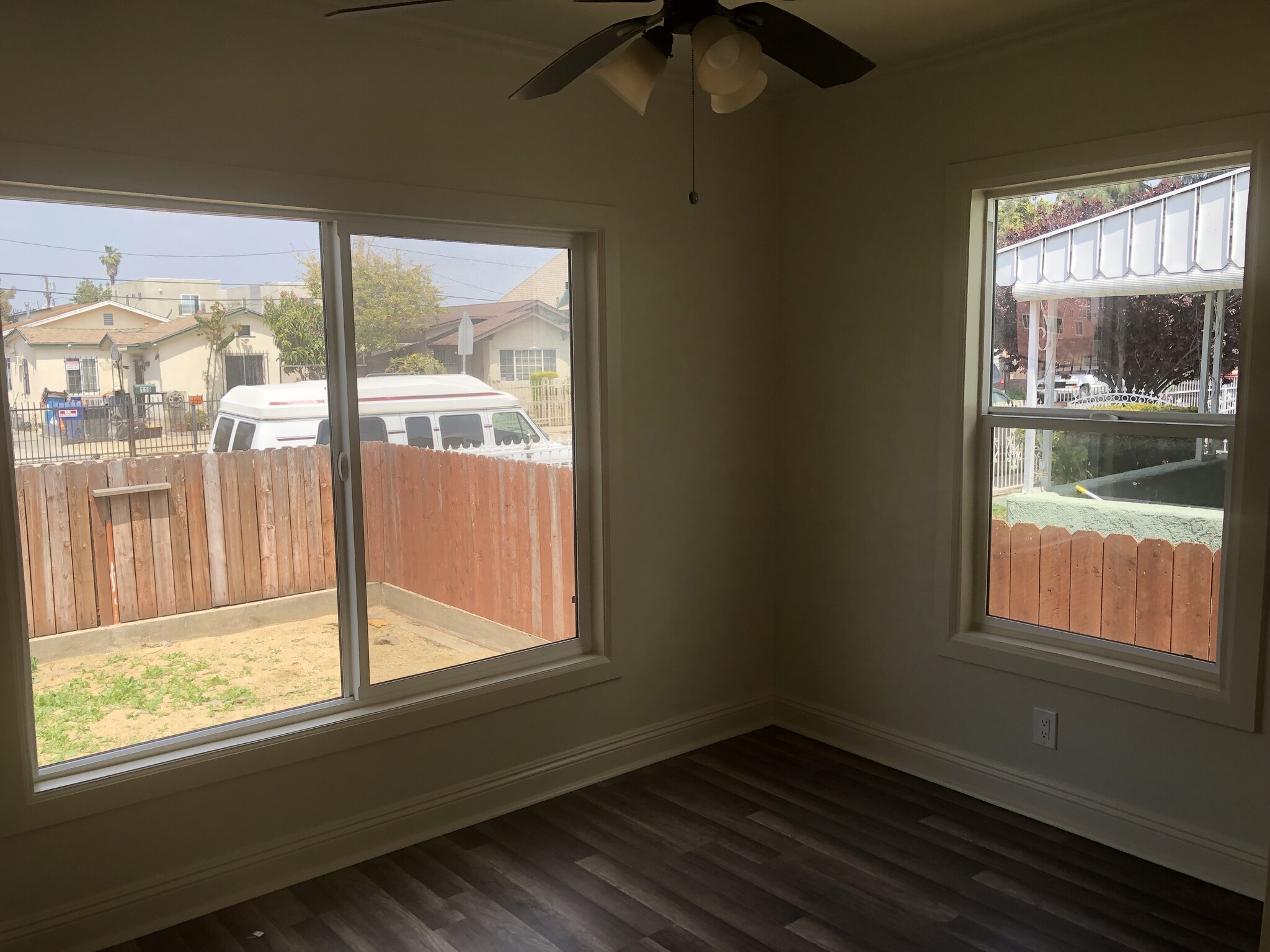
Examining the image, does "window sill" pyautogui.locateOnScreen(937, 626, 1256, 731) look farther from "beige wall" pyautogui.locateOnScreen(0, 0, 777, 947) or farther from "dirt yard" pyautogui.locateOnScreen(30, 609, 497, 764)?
"dirt yard" pyautogui.locateOnScreen(30, 609, 497, 764)

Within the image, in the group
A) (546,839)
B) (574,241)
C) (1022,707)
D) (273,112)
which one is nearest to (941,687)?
(1022,707)

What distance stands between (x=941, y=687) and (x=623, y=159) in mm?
2270

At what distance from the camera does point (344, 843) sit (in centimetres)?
305

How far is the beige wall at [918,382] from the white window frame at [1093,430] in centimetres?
5

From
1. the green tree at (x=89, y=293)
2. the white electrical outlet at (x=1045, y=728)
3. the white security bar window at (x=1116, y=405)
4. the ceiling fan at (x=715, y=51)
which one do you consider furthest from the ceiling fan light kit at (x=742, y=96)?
the white electrical outlet at (x=1045, y=728)

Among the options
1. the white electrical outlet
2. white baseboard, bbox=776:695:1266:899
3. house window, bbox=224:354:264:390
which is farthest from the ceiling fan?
white baseboard, bbox=776:695:1266:899

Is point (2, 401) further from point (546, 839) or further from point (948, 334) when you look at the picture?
point (948, 334)

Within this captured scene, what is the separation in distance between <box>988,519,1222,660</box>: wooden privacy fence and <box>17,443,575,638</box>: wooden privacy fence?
1588 millimetres

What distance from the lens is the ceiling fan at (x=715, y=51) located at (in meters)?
1.80

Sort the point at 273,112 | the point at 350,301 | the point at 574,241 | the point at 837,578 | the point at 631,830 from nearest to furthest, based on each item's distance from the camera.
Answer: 1. the point at 273,112
2. the point at 350,301
3. the point at 631,830
4. the point at 574,241
5. the point at 837,578

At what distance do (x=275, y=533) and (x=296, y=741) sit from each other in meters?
0.63

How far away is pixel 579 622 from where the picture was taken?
366 centimetres

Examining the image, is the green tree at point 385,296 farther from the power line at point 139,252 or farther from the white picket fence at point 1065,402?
the white picket fence at point 1065,402

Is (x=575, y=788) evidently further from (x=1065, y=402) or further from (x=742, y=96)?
(x=742, y=96)
